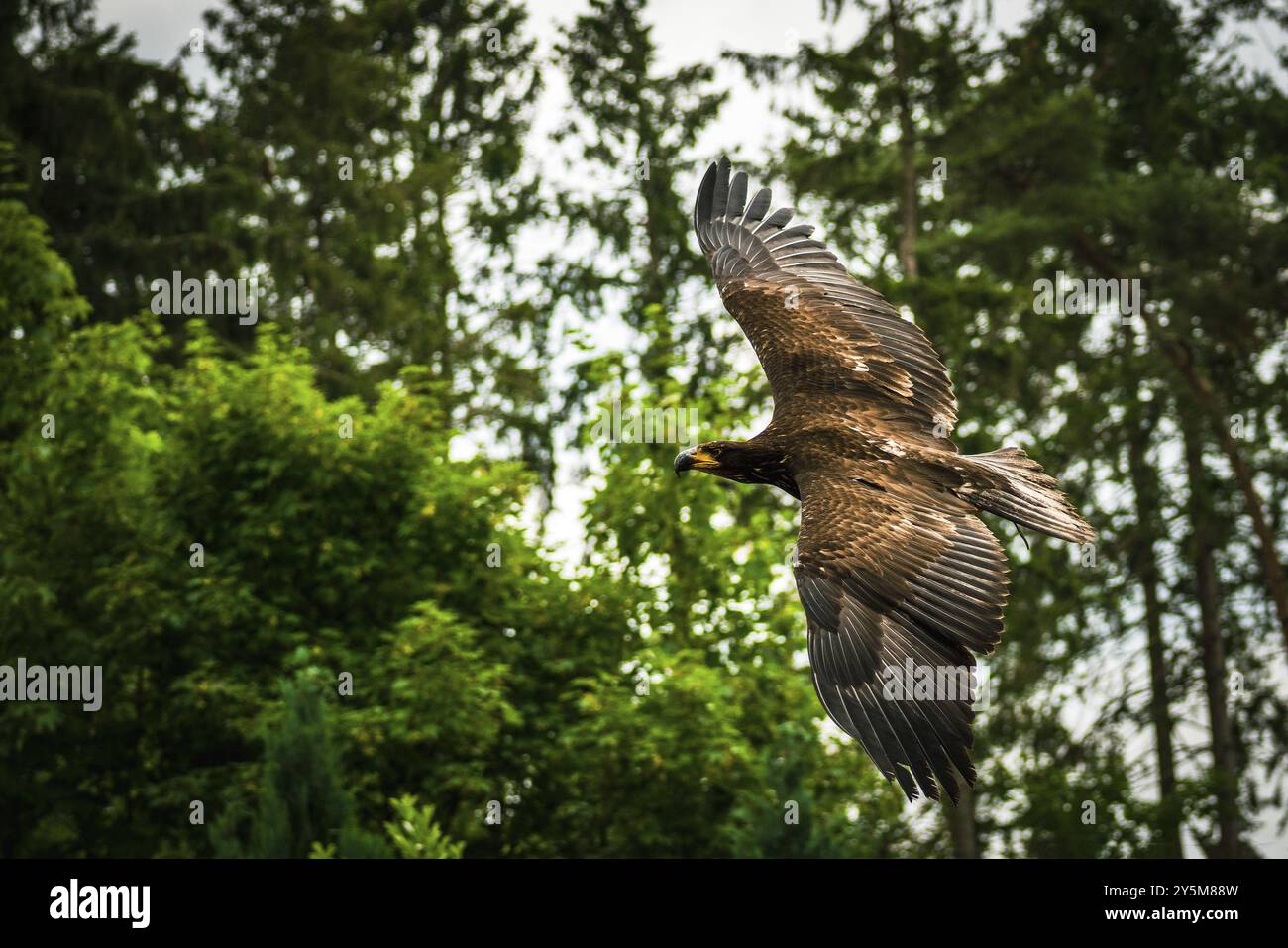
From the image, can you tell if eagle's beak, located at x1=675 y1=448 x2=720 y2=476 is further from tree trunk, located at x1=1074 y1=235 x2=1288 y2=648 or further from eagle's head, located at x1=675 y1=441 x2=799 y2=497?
tree trunk, located at x1=1074 y1=235 x2=1288 y2=648

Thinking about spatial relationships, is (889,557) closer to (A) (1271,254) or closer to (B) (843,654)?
(B) (843,654)

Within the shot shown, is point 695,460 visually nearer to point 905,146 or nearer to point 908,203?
point 908,203

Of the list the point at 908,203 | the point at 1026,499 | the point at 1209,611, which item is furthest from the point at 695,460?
the point at 1209,611

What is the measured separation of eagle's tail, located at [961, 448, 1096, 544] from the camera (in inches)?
281

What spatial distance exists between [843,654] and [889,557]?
48 cm

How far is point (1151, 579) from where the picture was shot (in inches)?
1007

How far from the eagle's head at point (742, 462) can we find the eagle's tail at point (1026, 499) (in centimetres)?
86

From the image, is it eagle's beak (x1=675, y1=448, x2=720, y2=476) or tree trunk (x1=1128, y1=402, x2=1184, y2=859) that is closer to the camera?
eagle's beak (x1=675, y1=448, x2=720, y2=476)

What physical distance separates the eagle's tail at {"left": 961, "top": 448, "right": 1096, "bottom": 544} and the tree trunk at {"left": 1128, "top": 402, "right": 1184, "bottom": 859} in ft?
57.1

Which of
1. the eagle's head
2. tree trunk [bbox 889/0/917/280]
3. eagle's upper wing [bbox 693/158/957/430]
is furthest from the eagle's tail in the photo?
tree trunk [bbox 889/0/917/280]

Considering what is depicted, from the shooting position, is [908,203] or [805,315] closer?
[805,315]

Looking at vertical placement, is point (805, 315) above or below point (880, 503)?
above

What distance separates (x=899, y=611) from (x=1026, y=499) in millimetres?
945

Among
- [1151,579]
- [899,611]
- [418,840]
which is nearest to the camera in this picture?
[899,611]
